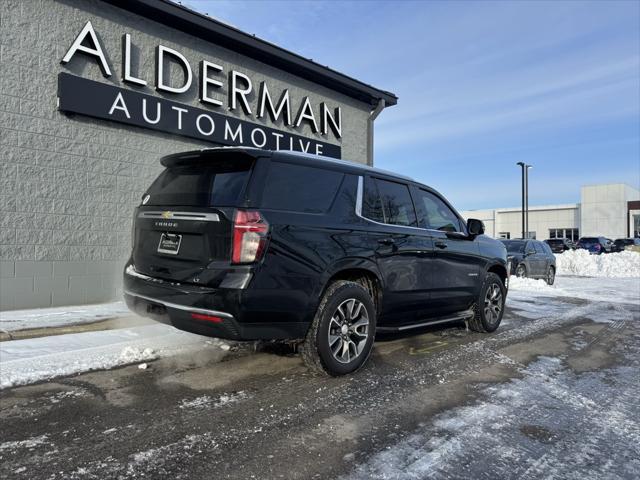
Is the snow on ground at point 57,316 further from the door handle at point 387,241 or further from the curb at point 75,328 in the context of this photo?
the door handle at point 387,241

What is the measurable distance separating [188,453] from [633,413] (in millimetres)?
3320

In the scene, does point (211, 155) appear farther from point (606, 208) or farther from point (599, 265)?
point (606, 208)

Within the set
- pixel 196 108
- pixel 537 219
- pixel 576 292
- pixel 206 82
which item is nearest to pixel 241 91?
pixel 206 82

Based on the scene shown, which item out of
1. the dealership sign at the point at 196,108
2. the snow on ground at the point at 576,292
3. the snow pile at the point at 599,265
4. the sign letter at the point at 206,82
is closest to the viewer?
the dealership sign at the point at 196,108

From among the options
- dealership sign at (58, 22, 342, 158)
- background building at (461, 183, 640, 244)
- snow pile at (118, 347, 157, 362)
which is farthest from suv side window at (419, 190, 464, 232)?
background building at (461, 183, 640, 244)

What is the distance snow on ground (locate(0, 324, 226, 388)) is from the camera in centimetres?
435

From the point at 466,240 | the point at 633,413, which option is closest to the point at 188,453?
the point at 633,413

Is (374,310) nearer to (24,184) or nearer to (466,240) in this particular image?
(466,240)

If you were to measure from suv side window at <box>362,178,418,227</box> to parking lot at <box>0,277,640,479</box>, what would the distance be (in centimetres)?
150

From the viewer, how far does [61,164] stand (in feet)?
24.9

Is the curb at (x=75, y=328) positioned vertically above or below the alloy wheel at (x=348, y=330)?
below

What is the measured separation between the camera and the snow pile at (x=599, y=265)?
65.4 ft

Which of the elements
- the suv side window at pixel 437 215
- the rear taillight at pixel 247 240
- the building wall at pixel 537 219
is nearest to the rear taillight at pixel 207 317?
the rear taillight at pixel 247 240

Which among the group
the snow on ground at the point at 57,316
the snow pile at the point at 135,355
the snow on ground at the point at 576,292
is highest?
the snow on ground at the point at 57,316
